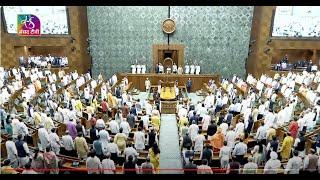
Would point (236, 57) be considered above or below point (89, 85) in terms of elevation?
above

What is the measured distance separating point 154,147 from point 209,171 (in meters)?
1.70

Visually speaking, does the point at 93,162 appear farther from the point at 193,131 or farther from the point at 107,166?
the point at 193,131

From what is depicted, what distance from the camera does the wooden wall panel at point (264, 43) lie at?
18391 millimetres

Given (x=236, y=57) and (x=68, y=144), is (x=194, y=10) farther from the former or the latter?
(x=68, y=144)

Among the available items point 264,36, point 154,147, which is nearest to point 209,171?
point 154,147

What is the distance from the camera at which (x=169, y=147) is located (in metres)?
10.3

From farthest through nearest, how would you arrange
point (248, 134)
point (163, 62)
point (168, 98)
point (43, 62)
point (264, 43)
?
1. point (163, 62)
2. point (43, 62)
3. point (264, 43)
4. point (168, 98)
5. point (248, 134)

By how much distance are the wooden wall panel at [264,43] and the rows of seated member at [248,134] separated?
4434mm

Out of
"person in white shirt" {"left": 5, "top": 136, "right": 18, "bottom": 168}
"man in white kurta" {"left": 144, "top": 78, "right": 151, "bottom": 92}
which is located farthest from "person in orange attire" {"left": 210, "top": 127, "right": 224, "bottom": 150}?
"man in white kurta" {"left": 144, "top": 78, "right": 151, "bottom": 92}

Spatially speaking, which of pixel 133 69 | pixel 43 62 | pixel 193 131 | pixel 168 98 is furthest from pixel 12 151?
pixel 43 62

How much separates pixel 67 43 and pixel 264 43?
37.4 ft

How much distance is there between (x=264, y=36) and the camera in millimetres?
18750

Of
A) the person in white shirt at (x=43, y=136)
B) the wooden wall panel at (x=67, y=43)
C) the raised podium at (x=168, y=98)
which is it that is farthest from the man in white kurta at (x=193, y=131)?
the wooden wall panel at (x=67, y=43)

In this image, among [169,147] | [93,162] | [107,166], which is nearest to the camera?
[93,162]
